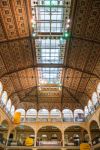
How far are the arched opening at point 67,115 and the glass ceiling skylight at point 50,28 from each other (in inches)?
434

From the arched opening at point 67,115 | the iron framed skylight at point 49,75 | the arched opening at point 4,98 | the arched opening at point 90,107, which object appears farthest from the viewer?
the arched opening at point 67,115

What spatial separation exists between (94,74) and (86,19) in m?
8.37

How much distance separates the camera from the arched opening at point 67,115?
27109 mm

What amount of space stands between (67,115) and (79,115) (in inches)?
74.1

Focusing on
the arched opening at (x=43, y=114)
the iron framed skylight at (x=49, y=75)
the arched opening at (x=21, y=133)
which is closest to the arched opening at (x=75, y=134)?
the arched opening at (x=43, y=114)

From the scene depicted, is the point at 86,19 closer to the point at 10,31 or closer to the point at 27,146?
the point at 10,31

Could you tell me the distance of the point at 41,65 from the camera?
2039 cm

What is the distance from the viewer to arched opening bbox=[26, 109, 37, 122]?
27.1 metres

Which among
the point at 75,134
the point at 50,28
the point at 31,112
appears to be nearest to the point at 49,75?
the point at 50,28

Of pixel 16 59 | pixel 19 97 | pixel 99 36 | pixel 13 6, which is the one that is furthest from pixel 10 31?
pixel 19 97

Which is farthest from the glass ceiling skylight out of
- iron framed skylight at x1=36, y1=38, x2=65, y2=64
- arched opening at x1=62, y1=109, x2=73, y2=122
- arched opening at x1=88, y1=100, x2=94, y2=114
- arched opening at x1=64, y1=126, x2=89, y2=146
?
arched opening at x1=64, y1=126, x2=89, y2=146

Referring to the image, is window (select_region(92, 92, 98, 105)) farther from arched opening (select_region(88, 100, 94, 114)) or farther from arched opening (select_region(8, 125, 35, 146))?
arched opening (select_region(8, 125, 35, 146))

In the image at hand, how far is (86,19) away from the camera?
13648mm

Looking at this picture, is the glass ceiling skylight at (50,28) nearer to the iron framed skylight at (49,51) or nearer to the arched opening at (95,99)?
the iron framed skylight at (49,51)
